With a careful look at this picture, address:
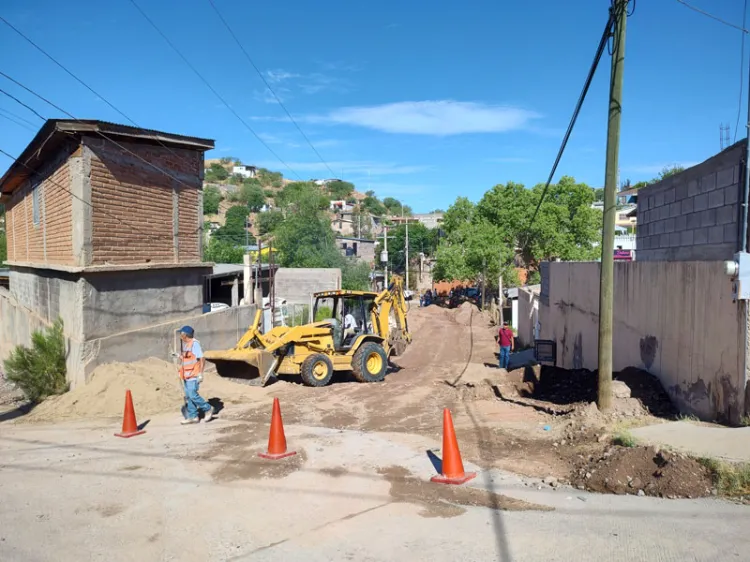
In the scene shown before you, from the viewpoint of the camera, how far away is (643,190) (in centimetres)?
1472

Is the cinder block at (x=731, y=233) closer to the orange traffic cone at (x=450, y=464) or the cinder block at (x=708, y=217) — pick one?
the cinder block at (x=708, y=217)

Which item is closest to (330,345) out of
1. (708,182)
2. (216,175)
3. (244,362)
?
(244,362)

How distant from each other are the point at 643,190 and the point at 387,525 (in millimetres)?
12057

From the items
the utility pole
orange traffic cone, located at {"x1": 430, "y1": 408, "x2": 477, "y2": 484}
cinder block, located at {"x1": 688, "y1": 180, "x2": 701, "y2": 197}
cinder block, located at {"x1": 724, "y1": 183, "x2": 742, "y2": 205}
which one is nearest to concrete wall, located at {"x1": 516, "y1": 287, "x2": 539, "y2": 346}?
cinder block, located at {"x1": 688, "y1": 180, "x2": 701, "y2": 197}

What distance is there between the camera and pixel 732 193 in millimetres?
9898

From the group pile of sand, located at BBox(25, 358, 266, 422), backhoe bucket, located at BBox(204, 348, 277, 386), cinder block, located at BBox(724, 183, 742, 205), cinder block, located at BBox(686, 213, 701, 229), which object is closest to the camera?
cinder block, located at BBox(724, 183, 742, 205)

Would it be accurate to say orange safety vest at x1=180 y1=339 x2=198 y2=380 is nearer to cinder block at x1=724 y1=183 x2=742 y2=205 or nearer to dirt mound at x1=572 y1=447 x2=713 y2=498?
dirt mound at x1=572 y1=447 x2=713 y2=498

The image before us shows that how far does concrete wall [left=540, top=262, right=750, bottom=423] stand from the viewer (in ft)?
26.2

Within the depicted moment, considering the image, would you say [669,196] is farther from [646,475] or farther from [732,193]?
[646,475]

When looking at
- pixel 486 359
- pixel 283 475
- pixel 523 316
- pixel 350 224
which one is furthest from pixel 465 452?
pixel 350 224

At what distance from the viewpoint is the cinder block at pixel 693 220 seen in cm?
1135

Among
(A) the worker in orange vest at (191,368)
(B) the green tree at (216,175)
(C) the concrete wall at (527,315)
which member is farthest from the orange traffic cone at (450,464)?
(B) the green tree at (216,175)

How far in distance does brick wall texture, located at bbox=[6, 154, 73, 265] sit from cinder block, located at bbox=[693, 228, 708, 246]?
1284 centimetres

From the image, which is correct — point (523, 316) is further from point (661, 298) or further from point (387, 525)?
point (387, 525)
